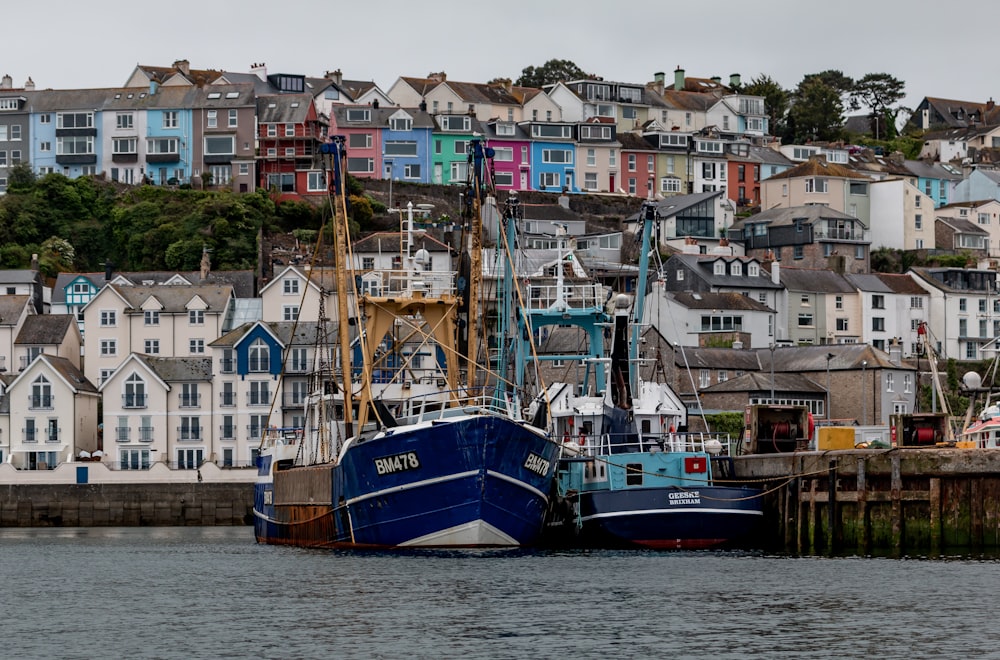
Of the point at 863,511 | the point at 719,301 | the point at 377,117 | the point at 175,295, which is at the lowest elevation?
the point at 863,511

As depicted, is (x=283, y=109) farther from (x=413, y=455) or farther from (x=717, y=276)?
(x=413, y=455)

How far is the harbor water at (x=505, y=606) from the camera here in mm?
36156

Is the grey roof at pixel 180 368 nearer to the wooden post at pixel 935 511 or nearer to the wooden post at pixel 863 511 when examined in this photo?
the wooden post at pixel 863 511

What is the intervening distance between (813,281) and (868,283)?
11.5 ft

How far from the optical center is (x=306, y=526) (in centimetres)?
6094

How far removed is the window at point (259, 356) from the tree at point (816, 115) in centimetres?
8419

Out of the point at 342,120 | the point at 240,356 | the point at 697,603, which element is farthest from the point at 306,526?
the point at 342,120

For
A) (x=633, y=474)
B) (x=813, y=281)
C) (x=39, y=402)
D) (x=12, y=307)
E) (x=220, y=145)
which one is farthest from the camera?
(x=220, y=145)

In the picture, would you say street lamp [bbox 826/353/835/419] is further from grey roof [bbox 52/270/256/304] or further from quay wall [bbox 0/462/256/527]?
grey roof [bbox 52/270/256/304]

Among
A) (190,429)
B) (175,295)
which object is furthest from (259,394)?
(175,295)

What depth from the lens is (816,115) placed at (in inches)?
6609

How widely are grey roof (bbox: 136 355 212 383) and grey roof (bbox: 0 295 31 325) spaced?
31.6ft

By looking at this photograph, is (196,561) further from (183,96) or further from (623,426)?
(183,96)

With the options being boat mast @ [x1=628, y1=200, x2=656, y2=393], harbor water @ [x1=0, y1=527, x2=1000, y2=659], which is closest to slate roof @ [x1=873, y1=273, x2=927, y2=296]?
boat mast @ [x1=628, y1=200, x2=656, y2=393]
